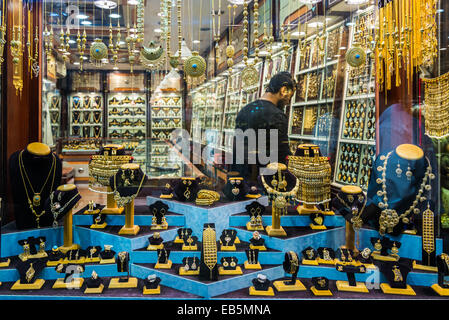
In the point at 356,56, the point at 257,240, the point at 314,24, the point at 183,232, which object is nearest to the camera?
the point at 257,240

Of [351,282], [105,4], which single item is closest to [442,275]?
[351,282]

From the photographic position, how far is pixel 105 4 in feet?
9.74

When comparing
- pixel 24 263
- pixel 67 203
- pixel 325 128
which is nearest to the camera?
pixel 24 263

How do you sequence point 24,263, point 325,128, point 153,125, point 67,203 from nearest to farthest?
point 24,263, point 67,203, point 153,125, point 325,128

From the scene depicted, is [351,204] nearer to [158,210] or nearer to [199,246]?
[199,246]

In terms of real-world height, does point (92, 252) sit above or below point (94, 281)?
above

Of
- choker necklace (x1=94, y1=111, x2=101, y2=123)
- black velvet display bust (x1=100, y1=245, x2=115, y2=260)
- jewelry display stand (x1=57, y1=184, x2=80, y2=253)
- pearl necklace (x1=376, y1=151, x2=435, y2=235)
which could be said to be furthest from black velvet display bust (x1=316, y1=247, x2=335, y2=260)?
choker necklace (x1=94, y1=111, x2=101, y2=123)

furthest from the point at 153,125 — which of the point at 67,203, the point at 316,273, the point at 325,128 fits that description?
the point at 316,273

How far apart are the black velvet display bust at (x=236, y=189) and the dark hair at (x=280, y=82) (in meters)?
0.81

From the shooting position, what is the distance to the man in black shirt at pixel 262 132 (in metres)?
3.06

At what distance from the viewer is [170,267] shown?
99.9 inches

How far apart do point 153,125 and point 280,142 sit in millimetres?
1085

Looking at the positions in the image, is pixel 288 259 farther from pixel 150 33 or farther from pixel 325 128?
pixel 150 33

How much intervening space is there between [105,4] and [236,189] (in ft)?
5.93
